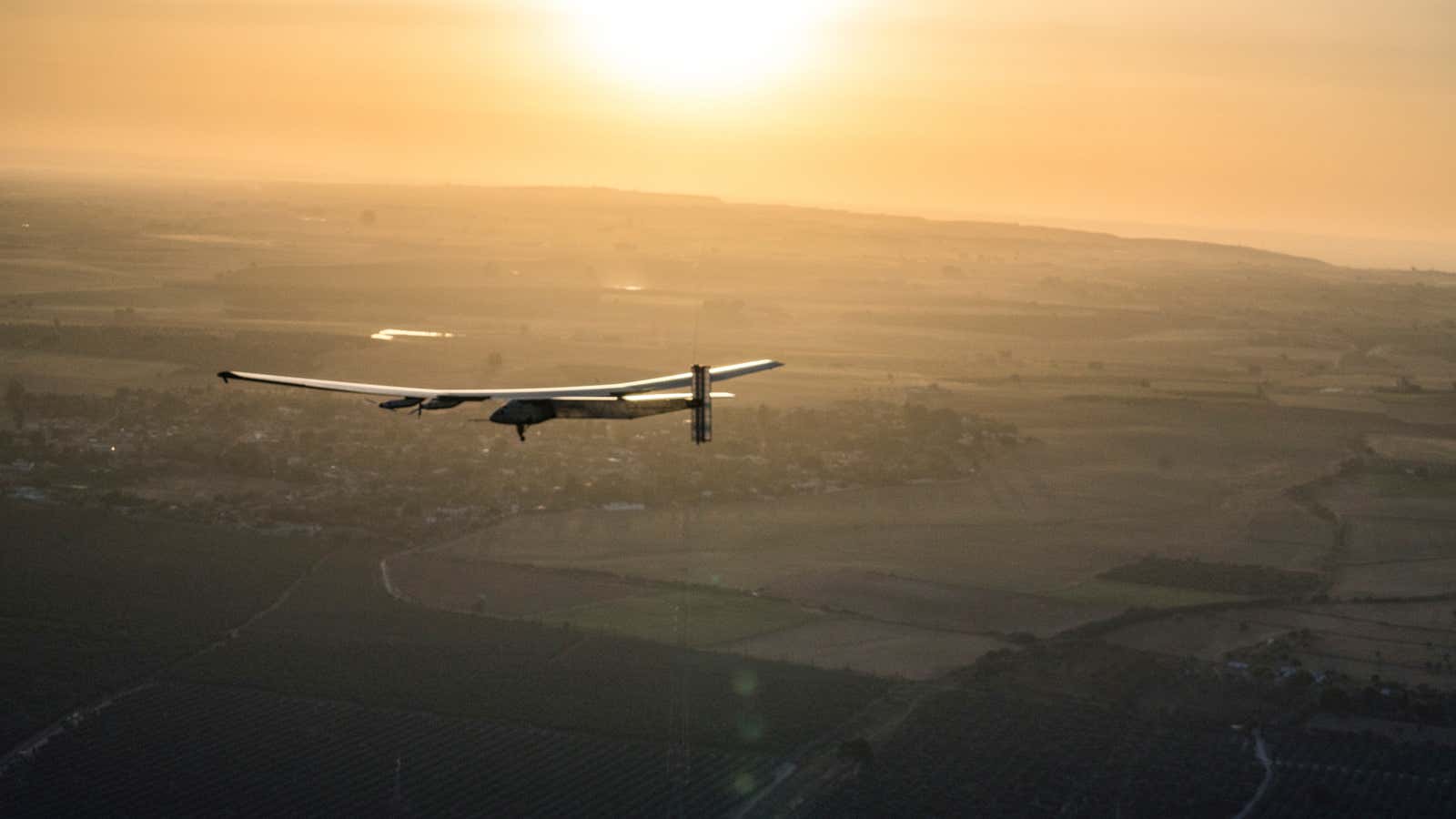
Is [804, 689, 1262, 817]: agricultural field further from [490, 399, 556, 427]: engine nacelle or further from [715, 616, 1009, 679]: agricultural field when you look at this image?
[490, 399, 556, 427]: engine nacelle

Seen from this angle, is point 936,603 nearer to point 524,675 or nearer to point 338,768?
point 524,675

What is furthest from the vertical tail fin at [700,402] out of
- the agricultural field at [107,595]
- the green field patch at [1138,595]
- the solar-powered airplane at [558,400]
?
the green field patch at [1138,595]

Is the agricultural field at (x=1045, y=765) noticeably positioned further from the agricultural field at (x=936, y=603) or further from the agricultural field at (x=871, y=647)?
the agricultural field at (x=936, y=603)

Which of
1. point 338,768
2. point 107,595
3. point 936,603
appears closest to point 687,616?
point 936,603

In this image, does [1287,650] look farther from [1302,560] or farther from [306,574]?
[306,574]

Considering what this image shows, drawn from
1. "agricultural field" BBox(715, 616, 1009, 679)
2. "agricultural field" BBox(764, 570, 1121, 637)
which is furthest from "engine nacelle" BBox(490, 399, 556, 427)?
"agricultural field" BBox(764, 570, 1121, 637)
